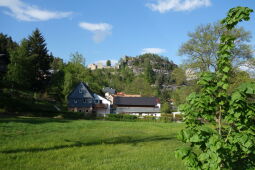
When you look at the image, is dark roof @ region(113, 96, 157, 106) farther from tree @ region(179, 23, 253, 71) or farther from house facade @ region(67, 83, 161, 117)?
tree @ region(179, 23, 253, 71)

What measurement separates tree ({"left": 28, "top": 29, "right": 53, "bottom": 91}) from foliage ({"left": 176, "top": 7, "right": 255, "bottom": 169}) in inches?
2098

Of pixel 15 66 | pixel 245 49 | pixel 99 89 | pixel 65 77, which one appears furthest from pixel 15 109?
pixel 99 89

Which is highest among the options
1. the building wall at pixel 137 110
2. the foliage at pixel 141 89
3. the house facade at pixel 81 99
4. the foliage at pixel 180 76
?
the foliage at pixel 141 89

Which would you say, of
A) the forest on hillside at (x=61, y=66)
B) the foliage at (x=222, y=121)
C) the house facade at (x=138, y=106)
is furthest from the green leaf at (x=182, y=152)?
the house facade at (x=138, y=106)

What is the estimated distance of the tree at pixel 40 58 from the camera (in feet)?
176

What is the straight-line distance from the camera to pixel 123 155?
1109 centimetres

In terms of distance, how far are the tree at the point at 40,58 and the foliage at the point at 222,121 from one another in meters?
53.3

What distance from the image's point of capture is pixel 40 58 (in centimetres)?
5519

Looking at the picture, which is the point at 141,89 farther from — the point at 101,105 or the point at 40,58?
the point at 40,58

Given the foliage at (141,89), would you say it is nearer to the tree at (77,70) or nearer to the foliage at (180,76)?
the tree at (77,70)

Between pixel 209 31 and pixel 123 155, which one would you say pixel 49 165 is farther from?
pixel 209 31

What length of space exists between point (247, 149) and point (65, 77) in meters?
55.4

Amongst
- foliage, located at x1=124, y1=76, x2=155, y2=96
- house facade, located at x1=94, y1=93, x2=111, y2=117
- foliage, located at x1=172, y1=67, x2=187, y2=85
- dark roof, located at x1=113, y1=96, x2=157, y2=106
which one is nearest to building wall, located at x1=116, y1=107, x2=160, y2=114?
dark roof, located at x1=113, y1=96, x2=157, y2=106

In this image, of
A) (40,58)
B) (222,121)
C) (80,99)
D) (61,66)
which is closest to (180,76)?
(80,99)
